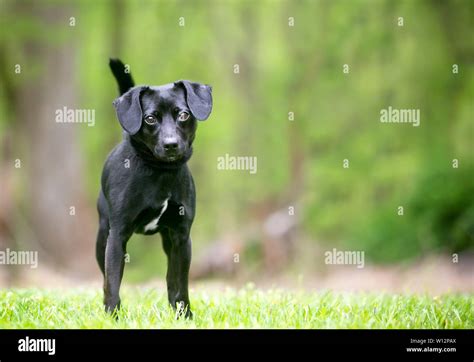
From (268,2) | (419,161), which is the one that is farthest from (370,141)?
(268,2)

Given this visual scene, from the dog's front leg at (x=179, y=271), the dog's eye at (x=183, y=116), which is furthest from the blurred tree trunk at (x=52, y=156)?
the dog's eye at (x=183, y=116)

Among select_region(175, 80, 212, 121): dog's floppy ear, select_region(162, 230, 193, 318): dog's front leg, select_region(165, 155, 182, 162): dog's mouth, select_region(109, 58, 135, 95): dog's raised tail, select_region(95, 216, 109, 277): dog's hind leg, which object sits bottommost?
select_region(162, 230, 193, 318): dog's front leg

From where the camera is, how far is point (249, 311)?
19.7 ft

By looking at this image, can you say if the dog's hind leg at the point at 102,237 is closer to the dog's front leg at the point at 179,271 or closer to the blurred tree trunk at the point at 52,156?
the dog's front leg at the point at 179,271

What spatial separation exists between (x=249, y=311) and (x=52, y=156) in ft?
32.2

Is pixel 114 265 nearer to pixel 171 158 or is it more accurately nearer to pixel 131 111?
pixel 171 158

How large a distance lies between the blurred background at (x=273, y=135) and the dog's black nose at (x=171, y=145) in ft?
22.8

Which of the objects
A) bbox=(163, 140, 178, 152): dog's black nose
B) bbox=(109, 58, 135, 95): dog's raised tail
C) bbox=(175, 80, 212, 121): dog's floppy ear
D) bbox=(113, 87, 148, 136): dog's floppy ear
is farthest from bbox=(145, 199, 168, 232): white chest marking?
bbox=(109, 58, 135, 95): dog's raised tail

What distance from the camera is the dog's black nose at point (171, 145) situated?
538cm

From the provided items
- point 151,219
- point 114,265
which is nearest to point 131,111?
point 151,219

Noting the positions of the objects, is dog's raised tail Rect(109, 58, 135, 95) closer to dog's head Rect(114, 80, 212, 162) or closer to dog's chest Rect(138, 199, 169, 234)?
dog's head Rect(114, 80, 212, 162)

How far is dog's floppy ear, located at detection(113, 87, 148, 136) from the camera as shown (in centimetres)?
550
